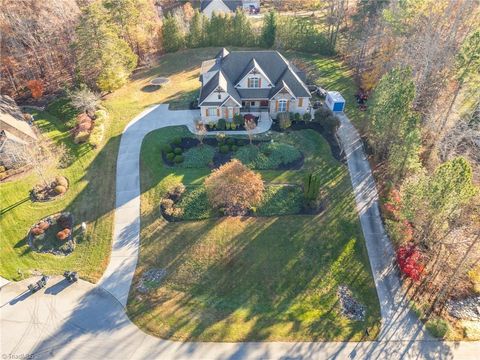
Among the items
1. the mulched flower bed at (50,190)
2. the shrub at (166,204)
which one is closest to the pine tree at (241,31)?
the shrub at (166,204)

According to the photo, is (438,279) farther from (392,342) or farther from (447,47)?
(447,47)

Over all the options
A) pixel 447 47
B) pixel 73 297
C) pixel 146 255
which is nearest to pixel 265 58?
pixel 447 47

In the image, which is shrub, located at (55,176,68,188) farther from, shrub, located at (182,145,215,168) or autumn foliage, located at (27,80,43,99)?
autumn foliage, located at (27,80,43,99)

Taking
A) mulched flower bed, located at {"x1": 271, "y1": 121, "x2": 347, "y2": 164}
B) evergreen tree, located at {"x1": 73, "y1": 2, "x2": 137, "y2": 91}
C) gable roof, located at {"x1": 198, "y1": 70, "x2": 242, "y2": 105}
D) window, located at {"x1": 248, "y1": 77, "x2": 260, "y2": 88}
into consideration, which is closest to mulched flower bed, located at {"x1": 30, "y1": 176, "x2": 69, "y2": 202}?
evergreen tree, located at {"x1": 73, "y1": 2, "x2": 137, "y2": 91}

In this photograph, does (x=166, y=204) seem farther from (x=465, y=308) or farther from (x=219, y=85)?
(x=465, y=308)

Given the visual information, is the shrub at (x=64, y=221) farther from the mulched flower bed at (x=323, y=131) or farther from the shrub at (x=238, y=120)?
the mulched flower bed at (x=323, y=131)
